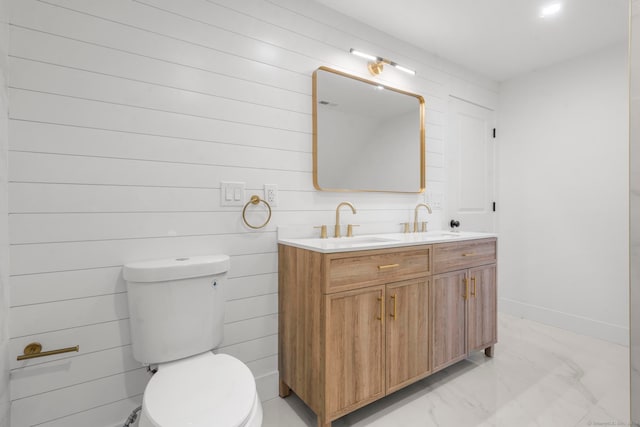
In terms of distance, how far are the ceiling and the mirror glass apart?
1.24ft

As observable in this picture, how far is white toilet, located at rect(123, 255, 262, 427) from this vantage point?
3.46 feet

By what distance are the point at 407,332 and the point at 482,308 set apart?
0.80 meters

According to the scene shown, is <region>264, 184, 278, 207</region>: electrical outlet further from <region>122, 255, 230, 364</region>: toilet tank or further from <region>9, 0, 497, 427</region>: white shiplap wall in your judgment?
<region>122, 255, 230, 364</region>: toilet tank

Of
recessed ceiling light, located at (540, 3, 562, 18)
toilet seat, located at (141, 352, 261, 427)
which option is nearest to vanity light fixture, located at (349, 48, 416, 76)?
recessed ceiling light, located at (540, 3, 562, 18)

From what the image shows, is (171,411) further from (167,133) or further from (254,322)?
(167,133)

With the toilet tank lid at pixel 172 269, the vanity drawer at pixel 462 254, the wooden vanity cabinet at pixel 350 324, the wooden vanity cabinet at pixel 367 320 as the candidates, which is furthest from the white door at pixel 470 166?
the toilet tank lid at pixel 172 269

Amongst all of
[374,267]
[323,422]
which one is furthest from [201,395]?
[374,267]

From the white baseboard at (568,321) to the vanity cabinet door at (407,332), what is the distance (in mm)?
1836

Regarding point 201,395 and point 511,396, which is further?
point 511,396

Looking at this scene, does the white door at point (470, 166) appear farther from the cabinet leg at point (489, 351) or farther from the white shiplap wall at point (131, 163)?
the white shiplap wall at point (131, 163)

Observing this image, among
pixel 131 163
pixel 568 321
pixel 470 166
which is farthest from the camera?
pixel 470 166

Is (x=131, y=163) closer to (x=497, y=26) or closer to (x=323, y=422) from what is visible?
(x=323, y=422)

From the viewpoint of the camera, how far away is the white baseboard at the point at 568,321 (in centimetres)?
254

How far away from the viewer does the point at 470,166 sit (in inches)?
120
